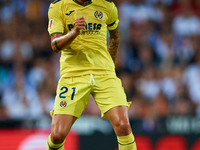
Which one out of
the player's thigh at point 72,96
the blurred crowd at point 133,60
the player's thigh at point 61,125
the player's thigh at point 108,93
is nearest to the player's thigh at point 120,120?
the player's thigh at point 108,93

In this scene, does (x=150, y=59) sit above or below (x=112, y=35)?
below

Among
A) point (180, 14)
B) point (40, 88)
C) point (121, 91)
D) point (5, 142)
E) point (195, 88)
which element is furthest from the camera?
point (180, 14)

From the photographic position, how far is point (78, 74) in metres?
4.44

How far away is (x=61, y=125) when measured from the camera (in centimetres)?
419

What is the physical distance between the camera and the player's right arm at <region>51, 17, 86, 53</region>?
394 cm

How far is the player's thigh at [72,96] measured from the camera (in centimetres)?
429

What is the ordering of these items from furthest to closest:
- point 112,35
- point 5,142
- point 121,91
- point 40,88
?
point 40,88
point 5,142
point 112,35
point 121,91

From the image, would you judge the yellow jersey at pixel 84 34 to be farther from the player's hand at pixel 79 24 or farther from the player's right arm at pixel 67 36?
the player's hand at pixel 79 24

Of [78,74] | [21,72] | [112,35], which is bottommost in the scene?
[21,72]

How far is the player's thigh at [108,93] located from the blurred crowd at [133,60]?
3626mm

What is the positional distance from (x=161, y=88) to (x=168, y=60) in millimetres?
988

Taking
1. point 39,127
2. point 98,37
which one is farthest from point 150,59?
point 98,37

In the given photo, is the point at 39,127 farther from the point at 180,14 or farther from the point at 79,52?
the point at 180,14

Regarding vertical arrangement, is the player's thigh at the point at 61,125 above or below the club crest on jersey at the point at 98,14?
below
